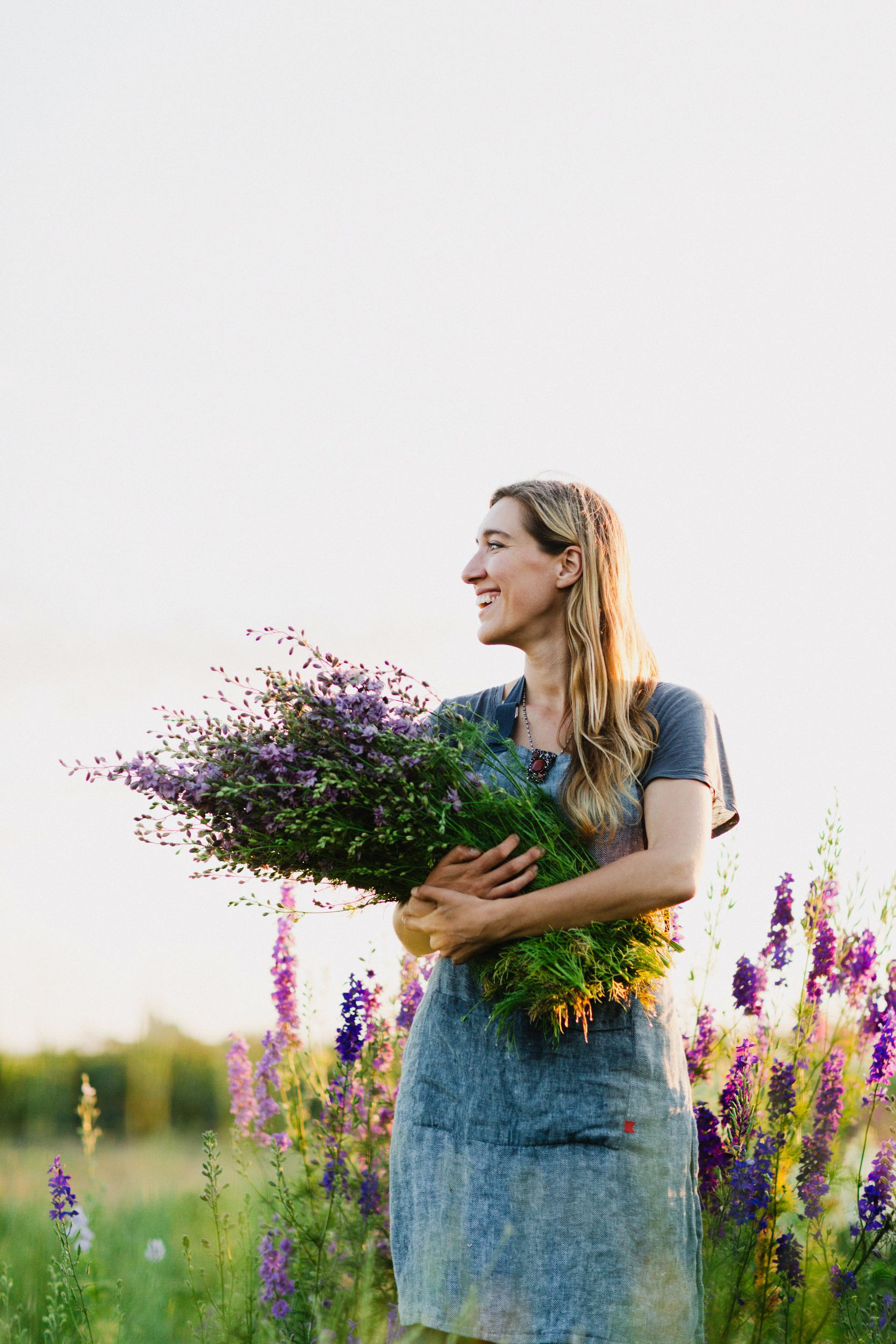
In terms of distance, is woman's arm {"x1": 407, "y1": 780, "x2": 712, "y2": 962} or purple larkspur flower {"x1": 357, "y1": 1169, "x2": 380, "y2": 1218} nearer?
woman's arm {"x1": 407, "y1": 780, "x2": 712, "y2": 962}

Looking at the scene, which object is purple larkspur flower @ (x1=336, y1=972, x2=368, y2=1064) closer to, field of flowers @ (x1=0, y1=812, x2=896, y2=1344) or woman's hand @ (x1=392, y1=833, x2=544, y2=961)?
field of flowers @ (x1=0, y1=812, x2=896, y2=1344)

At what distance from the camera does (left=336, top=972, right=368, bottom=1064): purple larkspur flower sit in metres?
2.88

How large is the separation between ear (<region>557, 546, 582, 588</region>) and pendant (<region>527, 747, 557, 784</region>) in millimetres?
409

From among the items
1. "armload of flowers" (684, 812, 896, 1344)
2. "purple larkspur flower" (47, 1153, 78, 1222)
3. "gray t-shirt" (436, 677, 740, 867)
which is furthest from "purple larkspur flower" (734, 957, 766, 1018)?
"purple larkspur flower" (47, 1153, 78, 1222)

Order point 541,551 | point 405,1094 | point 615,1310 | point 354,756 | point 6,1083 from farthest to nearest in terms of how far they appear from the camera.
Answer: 1. point 6,1083
2. point 541,551
3. point 405,1094
4. point 354,756
5. point 615,1310

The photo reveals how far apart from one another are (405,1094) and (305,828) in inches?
25.1

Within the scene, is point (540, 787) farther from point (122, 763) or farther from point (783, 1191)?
point (783, 1191)

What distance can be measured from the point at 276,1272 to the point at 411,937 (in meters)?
1.37

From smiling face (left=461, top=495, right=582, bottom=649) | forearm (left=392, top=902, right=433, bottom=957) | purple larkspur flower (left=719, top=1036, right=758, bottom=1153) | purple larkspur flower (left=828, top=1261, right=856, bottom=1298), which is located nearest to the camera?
forearm (left=392, top=902, right=433, bottom=957)

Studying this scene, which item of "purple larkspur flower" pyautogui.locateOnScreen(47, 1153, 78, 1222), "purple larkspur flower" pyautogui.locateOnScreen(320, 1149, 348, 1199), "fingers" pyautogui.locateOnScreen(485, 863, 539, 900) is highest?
"fingers" pyautogui.locateOnScreen(485, 863, 539, 900)

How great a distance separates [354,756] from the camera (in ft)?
6.57

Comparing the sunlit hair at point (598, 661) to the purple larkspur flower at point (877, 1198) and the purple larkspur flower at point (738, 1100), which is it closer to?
the purple larkspur flower at point (738, 1100)

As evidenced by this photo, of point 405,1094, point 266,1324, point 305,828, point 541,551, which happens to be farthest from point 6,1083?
point 541,551

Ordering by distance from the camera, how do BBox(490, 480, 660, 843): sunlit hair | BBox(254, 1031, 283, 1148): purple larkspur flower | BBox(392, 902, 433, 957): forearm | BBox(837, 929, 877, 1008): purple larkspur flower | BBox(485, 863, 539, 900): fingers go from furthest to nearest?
BBox(254, 1031, 283, 1148): purple larkspur flower → BBox(837, 929, 877, 1008): purple larkspur flower → BBox(392, 902, 433, 957): forearm → BBox(490, 480, 660, 843): sunlit hair → BBox(485, 863, 539, 900): fingers
